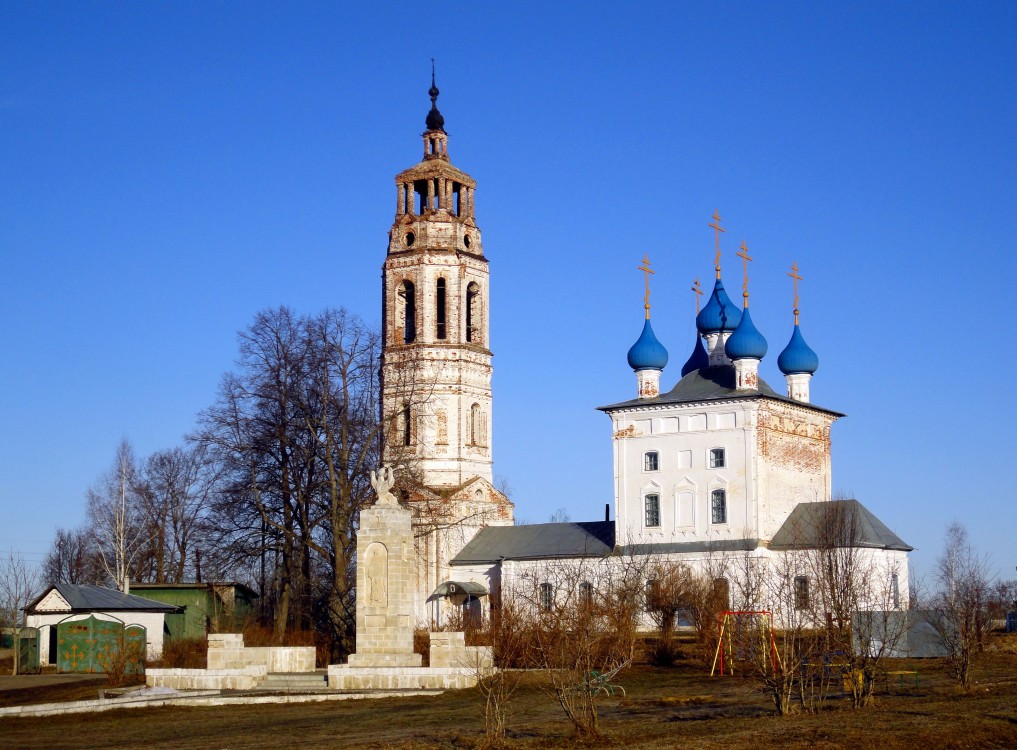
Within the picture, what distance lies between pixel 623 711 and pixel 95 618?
17.5 metres

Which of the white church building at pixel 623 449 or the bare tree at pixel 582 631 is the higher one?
the white church building at pixel 623 449

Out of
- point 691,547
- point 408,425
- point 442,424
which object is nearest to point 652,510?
point 691,547

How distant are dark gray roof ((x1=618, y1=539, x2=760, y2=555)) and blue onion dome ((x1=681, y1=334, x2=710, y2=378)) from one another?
5892mm

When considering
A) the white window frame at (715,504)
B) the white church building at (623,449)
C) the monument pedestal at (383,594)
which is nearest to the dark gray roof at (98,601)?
the white church building at (623,449)

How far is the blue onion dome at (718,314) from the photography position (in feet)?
142

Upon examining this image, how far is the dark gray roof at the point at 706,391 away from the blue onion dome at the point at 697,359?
122 centimetres

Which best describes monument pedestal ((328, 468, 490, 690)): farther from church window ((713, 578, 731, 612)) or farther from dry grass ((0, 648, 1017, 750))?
church window ((713, 578, 731, 612))

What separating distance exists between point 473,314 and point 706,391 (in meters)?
9.15

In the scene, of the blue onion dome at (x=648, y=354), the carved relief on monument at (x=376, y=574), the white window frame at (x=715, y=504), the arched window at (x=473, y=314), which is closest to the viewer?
the carved relief on monument at (x=376, y=574)

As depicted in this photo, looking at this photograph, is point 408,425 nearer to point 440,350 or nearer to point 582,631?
point 440,350

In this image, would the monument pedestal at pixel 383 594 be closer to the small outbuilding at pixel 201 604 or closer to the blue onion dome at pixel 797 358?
the small outbuilding at pixel 201 604

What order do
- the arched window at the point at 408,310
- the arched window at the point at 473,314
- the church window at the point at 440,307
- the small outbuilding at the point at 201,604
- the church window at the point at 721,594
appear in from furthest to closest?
the arched window at the point at 473,314, the arched window at the point at 408,310, the church window at the point at 440,307, the small outbuilding at the point at 201,604, the church window at the point at 721,594

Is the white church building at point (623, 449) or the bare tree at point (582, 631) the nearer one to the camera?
the bare tree at point (582, 631)

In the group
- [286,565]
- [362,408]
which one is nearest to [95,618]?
[286,565]
